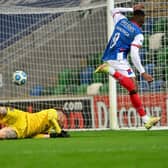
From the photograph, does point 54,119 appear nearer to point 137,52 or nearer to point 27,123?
point 27,123

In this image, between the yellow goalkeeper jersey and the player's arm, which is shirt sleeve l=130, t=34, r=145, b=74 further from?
the yellow goalkeeper jersey

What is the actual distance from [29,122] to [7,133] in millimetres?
359

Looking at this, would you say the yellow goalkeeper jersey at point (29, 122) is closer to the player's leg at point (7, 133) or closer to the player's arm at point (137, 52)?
the player's leg at point (7, 133)

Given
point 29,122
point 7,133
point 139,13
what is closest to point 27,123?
point 29,122

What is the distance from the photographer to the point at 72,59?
16.2 metres

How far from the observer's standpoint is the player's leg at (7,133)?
9.86 m

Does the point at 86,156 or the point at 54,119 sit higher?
the point at 54,119

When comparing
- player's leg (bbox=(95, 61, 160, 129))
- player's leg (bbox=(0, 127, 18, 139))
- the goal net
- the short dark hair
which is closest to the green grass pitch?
player's leg (bbox=(0, 127, 18, 139))

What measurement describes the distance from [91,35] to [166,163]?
1026cm

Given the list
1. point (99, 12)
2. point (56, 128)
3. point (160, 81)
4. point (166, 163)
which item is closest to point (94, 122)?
point (160, 81)

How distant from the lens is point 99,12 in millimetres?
16031

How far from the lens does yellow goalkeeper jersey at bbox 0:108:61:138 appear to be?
998 cm

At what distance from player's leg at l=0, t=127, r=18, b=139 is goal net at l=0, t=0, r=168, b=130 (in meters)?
4.30

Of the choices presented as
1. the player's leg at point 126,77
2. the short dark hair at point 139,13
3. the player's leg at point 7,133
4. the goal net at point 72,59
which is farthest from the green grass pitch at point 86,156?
the goal net at point 72,59
